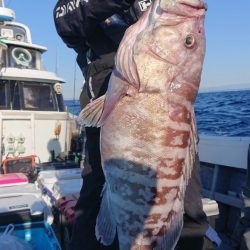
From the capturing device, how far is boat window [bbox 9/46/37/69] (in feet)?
27.7

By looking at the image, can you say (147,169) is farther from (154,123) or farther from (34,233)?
(34,233)

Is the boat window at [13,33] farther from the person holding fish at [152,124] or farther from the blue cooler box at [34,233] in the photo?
the person holding fish at [152,124]

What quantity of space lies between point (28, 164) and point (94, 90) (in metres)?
4.33

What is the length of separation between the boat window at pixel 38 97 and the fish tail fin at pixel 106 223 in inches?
252

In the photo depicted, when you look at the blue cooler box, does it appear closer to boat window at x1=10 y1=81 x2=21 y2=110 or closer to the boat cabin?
the boat cabin


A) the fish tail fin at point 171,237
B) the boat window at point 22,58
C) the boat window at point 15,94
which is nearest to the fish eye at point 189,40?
the fish tail fin at point 171,237

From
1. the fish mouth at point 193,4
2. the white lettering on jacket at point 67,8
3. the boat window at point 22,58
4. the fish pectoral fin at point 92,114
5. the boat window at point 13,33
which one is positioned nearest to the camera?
the fish mouth at point 193,4

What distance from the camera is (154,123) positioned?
6.23 ft

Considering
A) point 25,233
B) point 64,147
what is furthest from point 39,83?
point 25,233

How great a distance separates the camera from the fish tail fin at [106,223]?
6.68 feet

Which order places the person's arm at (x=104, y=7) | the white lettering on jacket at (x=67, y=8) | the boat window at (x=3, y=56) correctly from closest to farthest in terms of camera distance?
the person's arm at (x=104, y=7), the white lettering on jacket at (x=67, y=8), the boat window at (x=3, y=56)

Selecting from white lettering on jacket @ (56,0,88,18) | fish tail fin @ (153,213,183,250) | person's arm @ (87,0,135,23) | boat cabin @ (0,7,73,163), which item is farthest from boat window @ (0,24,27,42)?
fish tail fin @ (153,213,183,250)

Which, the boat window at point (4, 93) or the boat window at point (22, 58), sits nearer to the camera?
the boat window at point (4, 93)

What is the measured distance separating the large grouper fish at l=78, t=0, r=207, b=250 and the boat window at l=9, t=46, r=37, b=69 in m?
6.95
